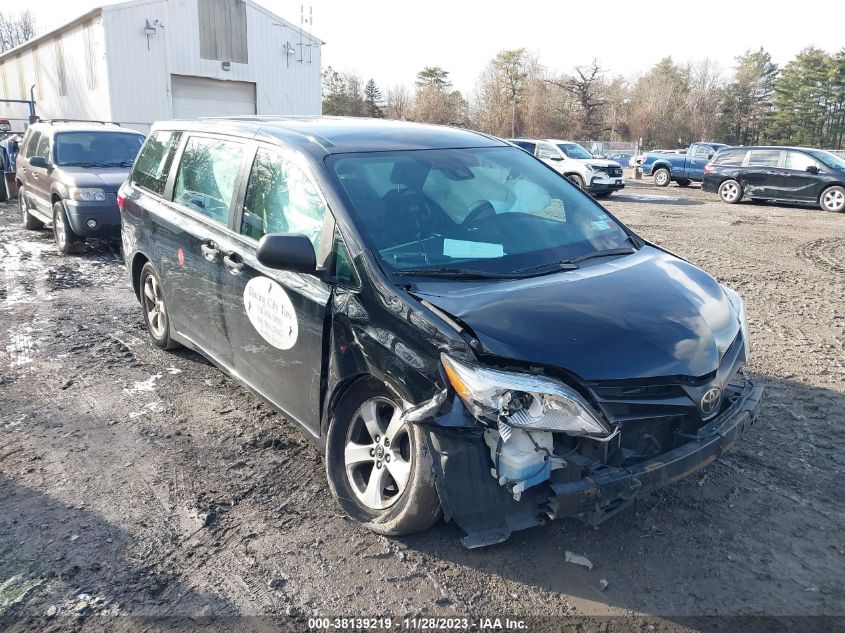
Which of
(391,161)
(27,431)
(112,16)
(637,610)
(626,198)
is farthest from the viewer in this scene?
(112,16)

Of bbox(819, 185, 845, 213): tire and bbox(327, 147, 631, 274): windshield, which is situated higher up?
bbox(327, 147, 631, 274): windshield

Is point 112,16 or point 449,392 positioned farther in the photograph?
point 112,16

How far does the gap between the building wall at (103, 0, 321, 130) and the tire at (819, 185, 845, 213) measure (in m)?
22.6

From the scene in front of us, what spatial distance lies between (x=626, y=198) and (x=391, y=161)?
18642 millimetres

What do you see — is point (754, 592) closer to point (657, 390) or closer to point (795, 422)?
point (657, 390)

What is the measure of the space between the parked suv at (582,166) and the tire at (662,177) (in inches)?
239

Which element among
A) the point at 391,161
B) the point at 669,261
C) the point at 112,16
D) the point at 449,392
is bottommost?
the point at 449,392

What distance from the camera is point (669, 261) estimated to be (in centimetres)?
386

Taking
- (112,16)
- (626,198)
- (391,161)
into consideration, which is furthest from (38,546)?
(112,16)

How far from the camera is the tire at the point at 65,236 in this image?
1004 centimetres

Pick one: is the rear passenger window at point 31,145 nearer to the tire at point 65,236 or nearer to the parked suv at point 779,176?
the tire at point 65,236

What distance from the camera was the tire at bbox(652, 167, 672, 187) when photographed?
26.6 metres

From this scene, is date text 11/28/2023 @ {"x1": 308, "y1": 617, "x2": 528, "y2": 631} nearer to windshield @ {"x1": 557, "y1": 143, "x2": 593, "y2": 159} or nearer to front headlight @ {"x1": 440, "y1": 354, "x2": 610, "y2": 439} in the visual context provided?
Result: front headlight @ {"x1": 440, "y1": 354, "x2": 610, "y2": 439}

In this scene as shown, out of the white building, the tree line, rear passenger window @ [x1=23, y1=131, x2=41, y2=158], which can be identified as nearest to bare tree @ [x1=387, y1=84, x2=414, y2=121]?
the tree line
